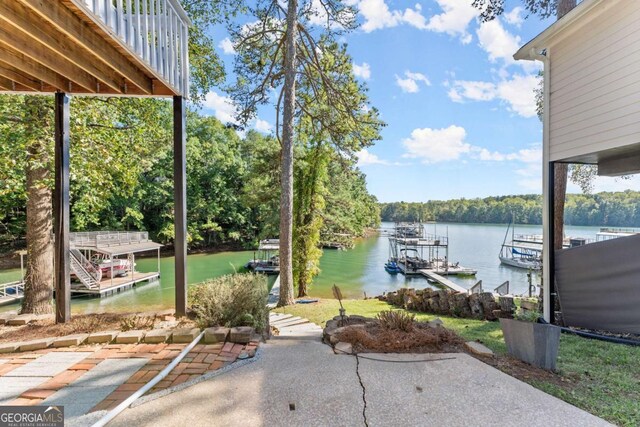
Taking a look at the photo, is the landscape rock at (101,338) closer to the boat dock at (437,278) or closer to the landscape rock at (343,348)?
the landscape rock at (343,348)

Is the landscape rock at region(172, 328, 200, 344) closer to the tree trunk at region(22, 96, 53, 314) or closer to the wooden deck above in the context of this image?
the wooden deck above

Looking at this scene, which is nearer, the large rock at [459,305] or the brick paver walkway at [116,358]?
the brick paver walkway at [116,358]

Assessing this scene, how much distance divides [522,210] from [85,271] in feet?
145

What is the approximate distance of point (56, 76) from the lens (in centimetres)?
332

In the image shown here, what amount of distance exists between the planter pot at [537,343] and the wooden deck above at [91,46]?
431 centimetres

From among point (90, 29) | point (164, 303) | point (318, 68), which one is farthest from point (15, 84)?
point (164, 303)

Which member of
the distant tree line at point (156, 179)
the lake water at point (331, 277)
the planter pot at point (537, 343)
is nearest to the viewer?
the planter pot at point (537, 343)

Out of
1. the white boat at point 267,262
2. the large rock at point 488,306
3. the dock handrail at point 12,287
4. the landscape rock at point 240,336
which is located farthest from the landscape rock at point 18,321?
the white boat at point 267,262

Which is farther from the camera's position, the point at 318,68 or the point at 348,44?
the point at 348,44

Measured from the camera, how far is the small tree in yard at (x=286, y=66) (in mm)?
7789

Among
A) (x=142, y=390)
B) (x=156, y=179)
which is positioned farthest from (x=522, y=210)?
(x=142, y=390)

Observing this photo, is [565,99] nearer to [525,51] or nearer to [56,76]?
[525,51]

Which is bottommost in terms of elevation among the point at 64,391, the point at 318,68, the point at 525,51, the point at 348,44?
the point at 64,391

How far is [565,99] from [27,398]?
6.83 m
